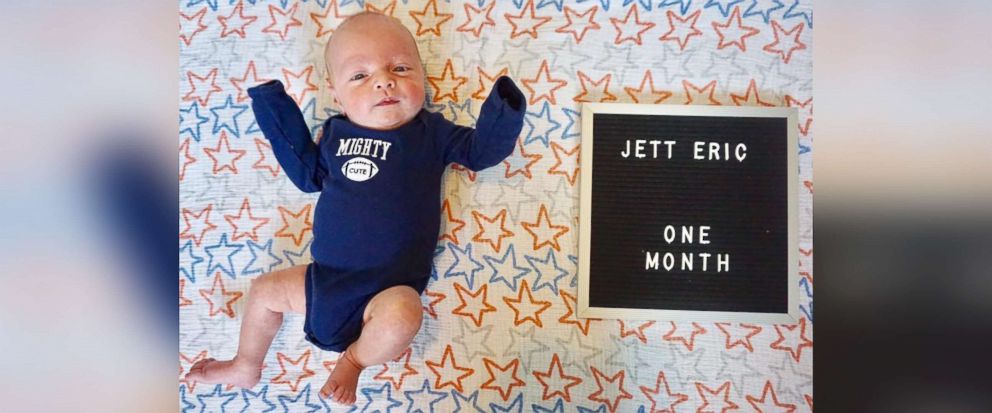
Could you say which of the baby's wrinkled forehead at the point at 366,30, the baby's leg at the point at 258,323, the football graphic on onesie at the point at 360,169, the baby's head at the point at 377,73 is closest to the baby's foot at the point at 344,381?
the baby's leg at the point at 258,323

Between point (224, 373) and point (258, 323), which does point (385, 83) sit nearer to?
point (258, 323)

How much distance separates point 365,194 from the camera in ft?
3.72

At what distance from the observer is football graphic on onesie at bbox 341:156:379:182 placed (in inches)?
44.7

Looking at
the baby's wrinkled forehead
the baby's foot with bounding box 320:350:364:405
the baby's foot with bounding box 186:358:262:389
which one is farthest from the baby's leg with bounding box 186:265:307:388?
the baby's wrinkled forehead

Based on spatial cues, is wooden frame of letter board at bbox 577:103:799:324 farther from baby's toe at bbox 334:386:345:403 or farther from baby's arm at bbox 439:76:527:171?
baby's toe at bbox 334:386:345:403

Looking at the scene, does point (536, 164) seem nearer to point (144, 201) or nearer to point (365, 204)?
point (365, 204)

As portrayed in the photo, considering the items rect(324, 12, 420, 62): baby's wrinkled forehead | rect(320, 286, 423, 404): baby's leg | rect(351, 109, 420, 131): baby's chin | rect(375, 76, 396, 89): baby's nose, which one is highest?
rect(324, 12, 420, 62): baby's wrinkled forehead

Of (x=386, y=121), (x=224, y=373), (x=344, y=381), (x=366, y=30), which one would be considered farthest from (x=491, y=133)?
(x=224, y=373)

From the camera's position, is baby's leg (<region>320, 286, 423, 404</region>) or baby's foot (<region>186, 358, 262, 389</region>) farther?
baby's foot (<region>186, 358, 262, 389</region>)

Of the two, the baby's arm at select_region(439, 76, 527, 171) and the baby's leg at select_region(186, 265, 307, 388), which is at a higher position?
the baby's arm at select_region(439, 76, 527, 171)

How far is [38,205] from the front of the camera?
0.72 m

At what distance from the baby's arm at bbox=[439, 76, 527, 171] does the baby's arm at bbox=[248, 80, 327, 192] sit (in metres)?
0.26

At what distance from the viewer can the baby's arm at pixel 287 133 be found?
116 cm

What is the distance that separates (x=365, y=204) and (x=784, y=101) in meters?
0.87
